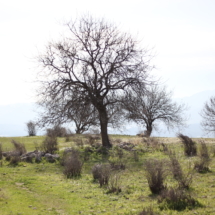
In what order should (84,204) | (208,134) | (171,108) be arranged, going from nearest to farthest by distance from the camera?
(84,204)
(171,108)
(208,134)

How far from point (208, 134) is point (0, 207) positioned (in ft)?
140

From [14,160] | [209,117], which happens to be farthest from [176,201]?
[209,117]

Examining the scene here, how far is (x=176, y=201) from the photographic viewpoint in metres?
7.04

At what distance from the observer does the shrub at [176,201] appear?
22.4ft

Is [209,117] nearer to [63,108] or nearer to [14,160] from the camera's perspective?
[63,108]

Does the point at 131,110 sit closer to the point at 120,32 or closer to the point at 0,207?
the point at 120,32

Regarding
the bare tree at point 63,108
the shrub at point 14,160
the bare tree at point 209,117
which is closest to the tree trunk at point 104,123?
the bare tree at point 63,108

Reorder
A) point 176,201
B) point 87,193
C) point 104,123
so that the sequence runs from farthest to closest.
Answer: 1. point 104,123
2. point 87,193
3. point 176,201

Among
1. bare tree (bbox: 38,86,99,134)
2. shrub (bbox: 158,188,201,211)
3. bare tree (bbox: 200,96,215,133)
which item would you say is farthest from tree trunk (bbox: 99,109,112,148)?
bare tree (bbox: 200,96,215,133)

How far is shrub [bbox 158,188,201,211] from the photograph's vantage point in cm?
683

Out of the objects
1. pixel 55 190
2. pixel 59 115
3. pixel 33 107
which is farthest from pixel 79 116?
pixel 55 190

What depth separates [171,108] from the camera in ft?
134

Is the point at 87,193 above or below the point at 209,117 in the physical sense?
below

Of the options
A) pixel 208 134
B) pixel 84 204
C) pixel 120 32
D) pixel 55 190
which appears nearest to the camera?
pixel 84 204
